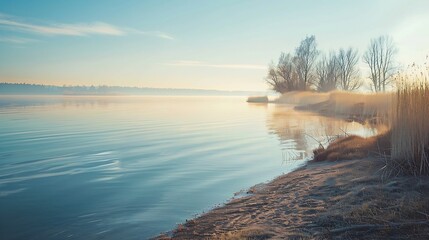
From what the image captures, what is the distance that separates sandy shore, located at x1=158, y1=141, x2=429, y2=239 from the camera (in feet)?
15.8

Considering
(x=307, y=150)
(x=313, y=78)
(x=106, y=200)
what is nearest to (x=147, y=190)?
(x=106, y=200)

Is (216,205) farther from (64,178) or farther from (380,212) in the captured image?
(64,178)

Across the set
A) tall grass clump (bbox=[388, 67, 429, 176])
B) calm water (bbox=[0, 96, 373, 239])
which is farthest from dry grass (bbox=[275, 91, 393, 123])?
tall grass clump (bbox=[388, 67, 429, 176])

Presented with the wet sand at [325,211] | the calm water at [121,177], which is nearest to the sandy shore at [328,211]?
the wet sand at [325,211]

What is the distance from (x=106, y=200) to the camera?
7.89m

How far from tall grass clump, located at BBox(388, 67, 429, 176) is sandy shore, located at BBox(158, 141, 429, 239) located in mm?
488

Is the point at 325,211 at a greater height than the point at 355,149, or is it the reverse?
the point at 355,149

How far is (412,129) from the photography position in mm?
7500

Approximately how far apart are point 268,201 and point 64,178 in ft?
20.0

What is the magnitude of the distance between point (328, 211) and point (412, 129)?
3221 millimetres

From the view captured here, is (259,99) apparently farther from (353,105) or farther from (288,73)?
(353,105)

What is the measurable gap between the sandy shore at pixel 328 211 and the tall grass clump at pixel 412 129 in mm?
488

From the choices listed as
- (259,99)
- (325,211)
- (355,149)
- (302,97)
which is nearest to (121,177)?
(325,211)

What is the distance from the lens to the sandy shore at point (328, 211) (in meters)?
4.81
